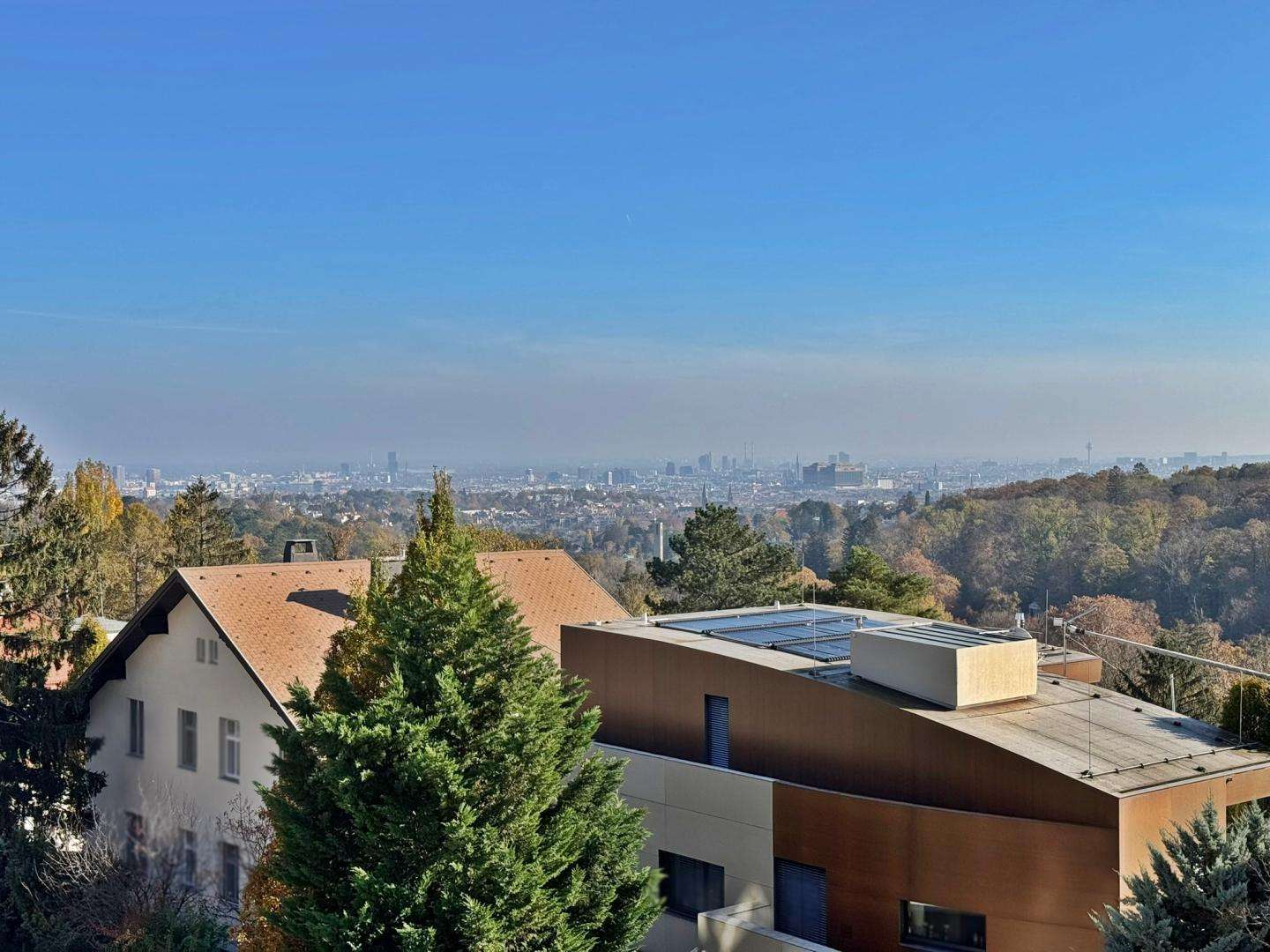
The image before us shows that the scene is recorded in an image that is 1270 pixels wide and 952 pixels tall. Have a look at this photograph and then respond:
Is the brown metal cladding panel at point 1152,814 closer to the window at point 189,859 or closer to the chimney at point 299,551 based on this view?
the window at point 189,859

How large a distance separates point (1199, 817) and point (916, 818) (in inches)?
162

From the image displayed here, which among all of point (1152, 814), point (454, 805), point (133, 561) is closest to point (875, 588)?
point (1152, 814)

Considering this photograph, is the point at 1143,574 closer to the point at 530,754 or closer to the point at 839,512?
the point at 839,512

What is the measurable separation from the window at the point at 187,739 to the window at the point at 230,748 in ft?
4.09

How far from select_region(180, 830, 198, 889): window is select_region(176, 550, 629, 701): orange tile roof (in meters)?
5.24

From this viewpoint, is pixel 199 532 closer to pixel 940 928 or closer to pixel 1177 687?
Result: pixel 1177 687

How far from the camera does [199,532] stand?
69.3m

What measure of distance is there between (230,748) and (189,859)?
3.24 m

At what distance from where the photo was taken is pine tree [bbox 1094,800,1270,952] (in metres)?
14.9

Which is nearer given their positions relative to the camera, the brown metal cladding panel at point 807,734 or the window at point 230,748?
the brown metal cladding panel at point 807,734

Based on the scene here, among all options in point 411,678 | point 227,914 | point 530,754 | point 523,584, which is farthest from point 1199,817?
point 523,584

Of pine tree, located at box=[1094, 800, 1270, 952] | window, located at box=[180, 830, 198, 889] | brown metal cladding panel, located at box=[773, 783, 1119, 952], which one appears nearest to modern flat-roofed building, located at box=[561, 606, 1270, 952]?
brown metal cladding panel, located at box=[773, 783, 1119, 952]

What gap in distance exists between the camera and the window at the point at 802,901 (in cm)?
Result: 1961

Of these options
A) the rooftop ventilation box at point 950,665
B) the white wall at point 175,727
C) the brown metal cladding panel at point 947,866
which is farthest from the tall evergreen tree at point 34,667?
the rooftop ventilation box at point 950,665
